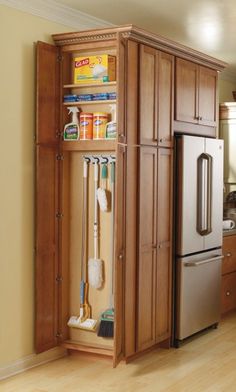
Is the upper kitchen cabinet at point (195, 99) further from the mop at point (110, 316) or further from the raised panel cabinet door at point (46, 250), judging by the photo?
the raised panel cabinet door at point (46, 250)

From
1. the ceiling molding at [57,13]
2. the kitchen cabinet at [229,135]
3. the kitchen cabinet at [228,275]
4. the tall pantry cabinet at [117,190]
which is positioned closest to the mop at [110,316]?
the tall pantry cabinet at [117,190]

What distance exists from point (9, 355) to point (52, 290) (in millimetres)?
551

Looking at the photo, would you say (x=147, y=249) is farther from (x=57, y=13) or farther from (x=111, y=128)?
(x=57, y=13)

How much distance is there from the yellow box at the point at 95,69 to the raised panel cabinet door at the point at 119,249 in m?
0.51

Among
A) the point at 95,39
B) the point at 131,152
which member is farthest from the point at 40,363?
the point at 95,39

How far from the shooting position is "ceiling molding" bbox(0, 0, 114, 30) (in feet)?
13.1

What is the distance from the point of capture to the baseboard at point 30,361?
4.02m

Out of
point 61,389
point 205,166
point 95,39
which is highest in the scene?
point 95,39

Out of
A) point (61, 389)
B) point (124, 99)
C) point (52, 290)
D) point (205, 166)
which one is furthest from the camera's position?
point (205, 166)

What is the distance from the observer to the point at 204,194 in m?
4.93

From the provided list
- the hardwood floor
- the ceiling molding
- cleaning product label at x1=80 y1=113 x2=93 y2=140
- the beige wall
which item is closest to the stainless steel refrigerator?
the hardwood floor

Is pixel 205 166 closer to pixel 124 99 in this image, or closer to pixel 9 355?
pixel 124 99

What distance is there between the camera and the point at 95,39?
414 cm

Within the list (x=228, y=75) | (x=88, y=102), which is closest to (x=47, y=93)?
(x=88, y=102)
